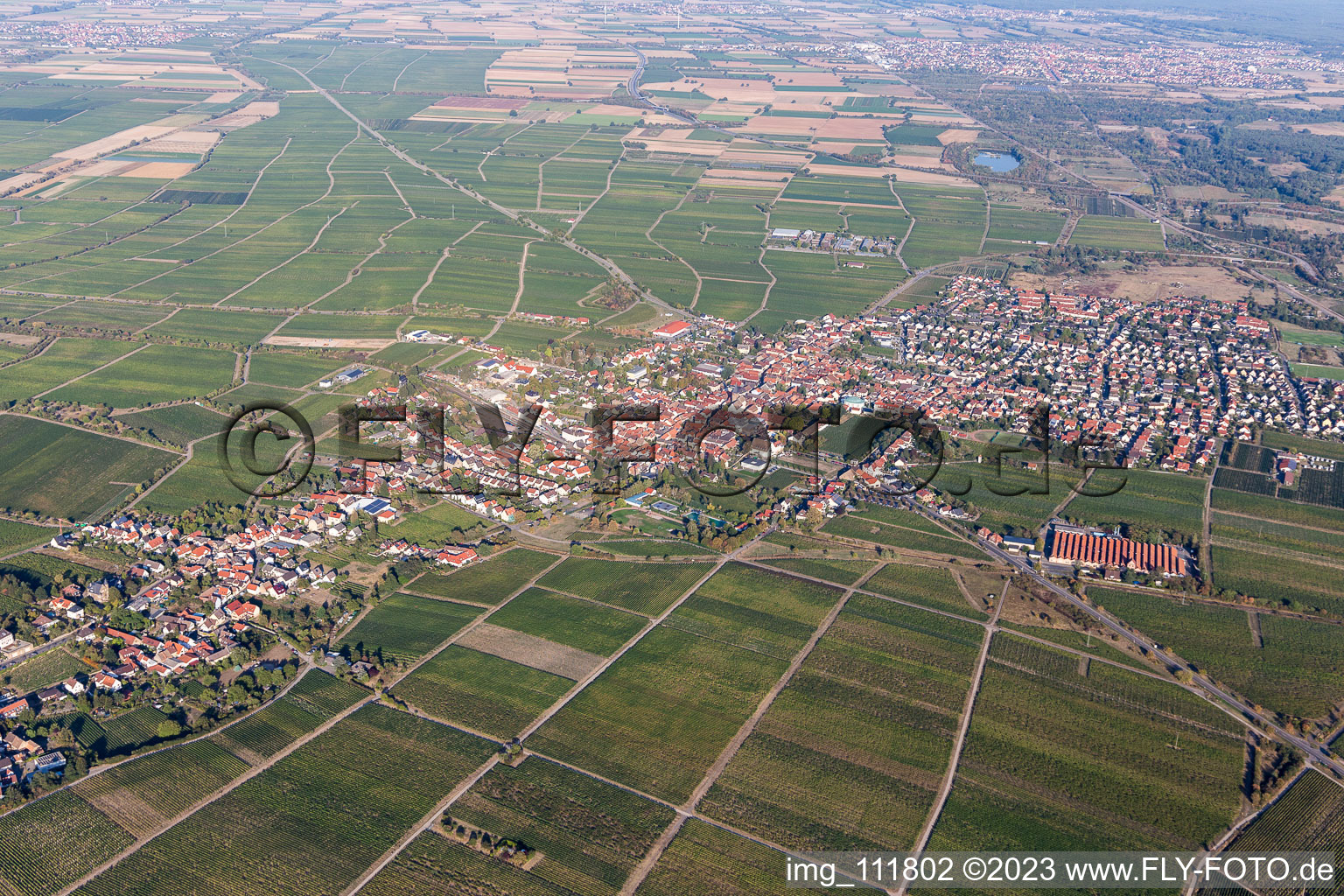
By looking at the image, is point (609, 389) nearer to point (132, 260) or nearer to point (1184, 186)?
point (132, 260)

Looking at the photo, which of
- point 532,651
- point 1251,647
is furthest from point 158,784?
point 1251,647

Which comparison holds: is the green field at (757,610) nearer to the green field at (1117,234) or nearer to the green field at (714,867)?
the green field at (714,867)

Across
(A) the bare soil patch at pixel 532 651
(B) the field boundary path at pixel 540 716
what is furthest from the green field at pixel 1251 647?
(A) the bare soil patch at pixel 532 651

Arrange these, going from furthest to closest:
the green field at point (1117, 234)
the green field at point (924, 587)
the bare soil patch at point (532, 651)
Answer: the green field at point (1117, 234) → the green field at point (924, 587) → the bare soil patch at point (532, 651)

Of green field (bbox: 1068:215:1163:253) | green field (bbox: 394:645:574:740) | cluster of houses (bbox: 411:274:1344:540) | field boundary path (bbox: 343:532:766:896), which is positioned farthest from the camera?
green field (bbox: 1068:215:1163:253)

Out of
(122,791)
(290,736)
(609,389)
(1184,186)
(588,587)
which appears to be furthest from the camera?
(1184,186)

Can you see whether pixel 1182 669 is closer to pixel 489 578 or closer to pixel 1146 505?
pixel 1146 505

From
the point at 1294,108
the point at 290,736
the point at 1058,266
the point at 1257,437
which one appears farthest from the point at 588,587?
the point at 1294,108

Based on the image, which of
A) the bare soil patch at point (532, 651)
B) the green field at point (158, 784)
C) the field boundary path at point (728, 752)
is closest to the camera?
the field boundary path at point (728, 752)

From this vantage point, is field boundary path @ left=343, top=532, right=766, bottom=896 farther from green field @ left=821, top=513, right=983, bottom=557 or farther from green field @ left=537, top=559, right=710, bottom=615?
green field @ left=821, top=513, right=983, bottom=557

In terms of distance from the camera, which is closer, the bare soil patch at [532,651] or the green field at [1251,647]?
the green field at [1251,647]

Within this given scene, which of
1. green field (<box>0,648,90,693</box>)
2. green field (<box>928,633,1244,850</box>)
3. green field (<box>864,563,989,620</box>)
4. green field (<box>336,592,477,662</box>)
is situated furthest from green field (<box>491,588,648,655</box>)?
green field (<box>0,648,90,693</box>)
